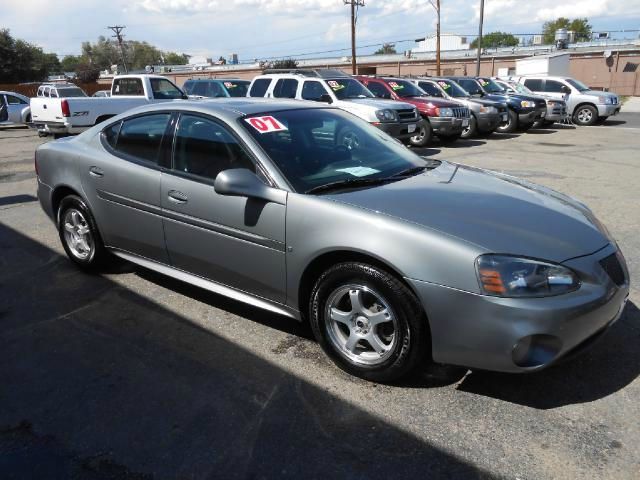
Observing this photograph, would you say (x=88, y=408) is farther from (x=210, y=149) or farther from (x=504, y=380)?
(x=504, y=380)

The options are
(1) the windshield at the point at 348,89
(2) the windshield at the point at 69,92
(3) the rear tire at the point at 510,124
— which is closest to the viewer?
(1) the windshield at the point at 348,89

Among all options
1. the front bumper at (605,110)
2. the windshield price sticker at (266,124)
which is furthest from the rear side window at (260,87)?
the front bumper at (605,110)

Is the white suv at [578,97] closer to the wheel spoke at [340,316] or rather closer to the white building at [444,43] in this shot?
the wheel spoke at [340,316]

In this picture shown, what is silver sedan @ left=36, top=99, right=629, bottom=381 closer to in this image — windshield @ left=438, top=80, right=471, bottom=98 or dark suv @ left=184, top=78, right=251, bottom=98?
dark suv @ left=184, top=78, right=251, bottom=98

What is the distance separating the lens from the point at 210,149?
374cm

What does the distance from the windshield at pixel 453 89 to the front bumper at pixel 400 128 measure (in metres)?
4.90

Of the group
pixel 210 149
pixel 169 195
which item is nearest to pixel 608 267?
pixel 210 149

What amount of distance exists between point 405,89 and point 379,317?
13.5 m

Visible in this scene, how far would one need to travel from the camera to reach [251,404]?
2936mm

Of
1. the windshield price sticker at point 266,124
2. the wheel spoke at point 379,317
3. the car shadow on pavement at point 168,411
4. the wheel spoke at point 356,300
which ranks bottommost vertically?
the car shadow on pavement at point 168,411

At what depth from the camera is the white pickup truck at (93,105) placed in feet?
47.7

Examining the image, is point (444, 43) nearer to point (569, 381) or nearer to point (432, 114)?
point (432, 114)

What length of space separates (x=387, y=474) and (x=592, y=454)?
0.96 meters

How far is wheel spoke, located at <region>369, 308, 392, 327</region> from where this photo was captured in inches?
116
